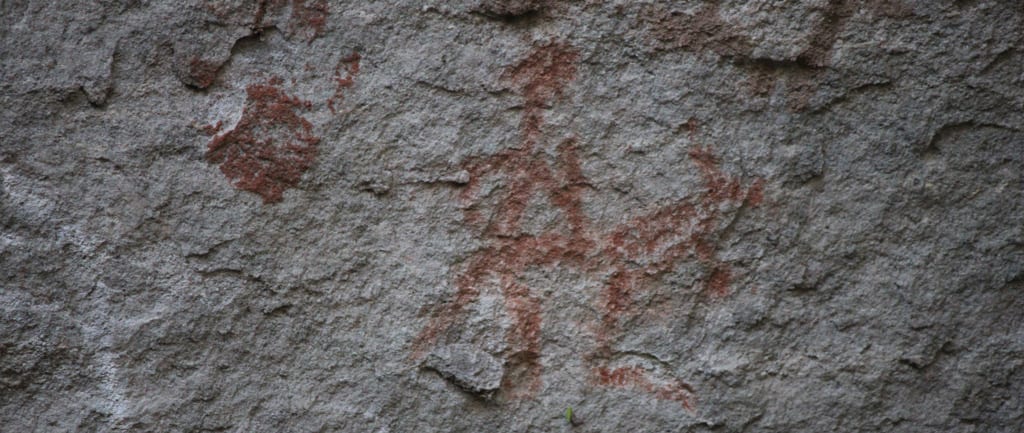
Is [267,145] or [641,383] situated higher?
[267,145]

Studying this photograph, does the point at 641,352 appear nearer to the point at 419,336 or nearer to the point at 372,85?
the point at 419,336

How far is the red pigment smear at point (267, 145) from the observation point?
1177mm

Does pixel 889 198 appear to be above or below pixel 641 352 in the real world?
above

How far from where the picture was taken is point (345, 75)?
1.18 metres

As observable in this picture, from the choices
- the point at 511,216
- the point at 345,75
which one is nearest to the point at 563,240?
the point at 511,216

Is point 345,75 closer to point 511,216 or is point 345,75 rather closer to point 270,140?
point 270,140

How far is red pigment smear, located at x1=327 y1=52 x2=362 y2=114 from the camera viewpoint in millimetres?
1175

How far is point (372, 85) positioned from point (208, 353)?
1.41 ft

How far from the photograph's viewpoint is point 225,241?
119 centimetres

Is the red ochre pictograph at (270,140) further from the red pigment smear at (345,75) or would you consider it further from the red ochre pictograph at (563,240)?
the red ochre pictograph at (563,240)

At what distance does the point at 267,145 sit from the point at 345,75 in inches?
5.5

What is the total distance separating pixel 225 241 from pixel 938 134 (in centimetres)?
97

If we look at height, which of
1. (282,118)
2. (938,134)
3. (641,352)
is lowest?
(641,352)

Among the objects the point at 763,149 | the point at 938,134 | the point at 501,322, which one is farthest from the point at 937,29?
the point at 501,322
